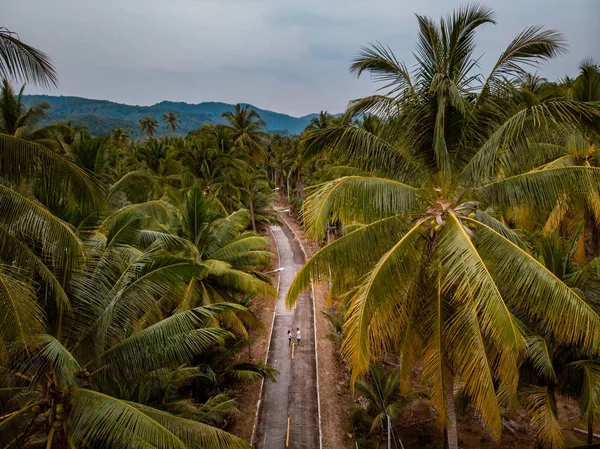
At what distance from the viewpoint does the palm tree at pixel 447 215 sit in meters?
6.05

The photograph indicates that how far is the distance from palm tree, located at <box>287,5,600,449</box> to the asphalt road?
8.42 metres

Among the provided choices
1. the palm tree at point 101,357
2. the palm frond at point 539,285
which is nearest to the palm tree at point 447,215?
the palm frond at point 539,285

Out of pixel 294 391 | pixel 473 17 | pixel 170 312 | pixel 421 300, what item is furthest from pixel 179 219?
pixel 473 17

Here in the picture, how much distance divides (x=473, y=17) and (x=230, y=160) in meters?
21.0

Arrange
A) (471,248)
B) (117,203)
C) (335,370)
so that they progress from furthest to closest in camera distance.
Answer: (335,370), (117,203), (471,248)

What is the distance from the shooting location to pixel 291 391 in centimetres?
1730

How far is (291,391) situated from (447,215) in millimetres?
13276

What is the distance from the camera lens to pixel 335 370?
62.4 feet

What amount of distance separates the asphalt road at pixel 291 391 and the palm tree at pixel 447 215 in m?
8.42

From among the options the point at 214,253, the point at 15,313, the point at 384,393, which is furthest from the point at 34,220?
the point at 384,393

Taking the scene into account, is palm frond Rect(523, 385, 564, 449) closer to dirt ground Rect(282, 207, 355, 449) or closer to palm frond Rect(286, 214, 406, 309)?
palm frond Rect(286, 214, 406, 309)

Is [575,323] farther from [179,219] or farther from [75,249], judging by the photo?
[179,219]

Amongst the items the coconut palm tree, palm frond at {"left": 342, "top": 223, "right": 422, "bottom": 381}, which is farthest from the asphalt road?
palm frond at {"left": 342, "top": 223, "right": 422, "bottom": 381}

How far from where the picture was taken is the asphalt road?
14523mm
